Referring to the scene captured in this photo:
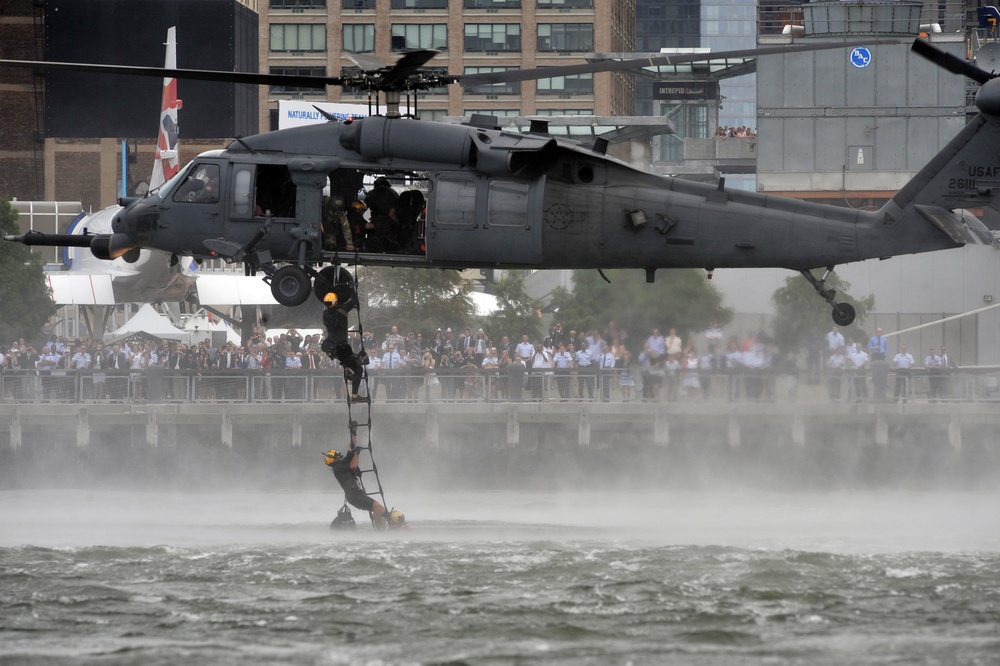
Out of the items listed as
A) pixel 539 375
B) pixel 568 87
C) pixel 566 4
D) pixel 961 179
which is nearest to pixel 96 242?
pixel 961 179

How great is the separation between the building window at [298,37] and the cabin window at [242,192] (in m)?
75.0

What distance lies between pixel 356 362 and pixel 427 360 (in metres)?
14.0

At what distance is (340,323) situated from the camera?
73.5 feet

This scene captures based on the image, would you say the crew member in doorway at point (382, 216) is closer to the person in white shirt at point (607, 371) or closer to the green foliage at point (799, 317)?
the person in white shirt at point (607, 371)

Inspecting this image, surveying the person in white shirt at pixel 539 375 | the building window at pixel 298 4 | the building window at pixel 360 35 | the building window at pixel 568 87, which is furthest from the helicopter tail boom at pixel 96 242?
the building window at pixel 568 87

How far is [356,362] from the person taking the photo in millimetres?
23219

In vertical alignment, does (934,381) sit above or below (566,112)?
below

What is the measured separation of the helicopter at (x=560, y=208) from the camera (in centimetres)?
2003

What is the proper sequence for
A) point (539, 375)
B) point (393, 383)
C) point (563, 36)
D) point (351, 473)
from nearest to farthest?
point (351, 473), point (539, 375), point (393, 383), point (563, 36)

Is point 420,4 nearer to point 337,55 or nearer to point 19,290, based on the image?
point 337,55

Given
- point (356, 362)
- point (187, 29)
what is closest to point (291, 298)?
point (356, 362)

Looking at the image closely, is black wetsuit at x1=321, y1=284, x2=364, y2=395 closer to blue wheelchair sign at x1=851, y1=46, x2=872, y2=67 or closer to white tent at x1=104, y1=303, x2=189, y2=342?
white tent at x1=104, y1=303, x2=189, y2=342

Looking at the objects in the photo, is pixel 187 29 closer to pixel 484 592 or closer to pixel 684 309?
pixel 684 309

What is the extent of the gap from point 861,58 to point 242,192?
39.3 meters
